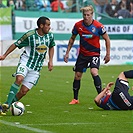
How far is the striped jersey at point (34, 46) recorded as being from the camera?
39.8ft

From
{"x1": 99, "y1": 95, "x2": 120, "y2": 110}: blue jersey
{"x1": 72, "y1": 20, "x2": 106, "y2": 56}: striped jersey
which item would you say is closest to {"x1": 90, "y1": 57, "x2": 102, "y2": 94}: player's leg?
{"x1": 72, "y1": 20, "x2": 106, "y2": 56}: striped jersey

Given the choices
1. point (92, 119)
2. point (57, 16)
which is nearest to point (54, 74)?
point (57, 16)

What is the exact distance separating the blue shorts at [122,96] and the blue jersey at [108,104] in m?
0.11

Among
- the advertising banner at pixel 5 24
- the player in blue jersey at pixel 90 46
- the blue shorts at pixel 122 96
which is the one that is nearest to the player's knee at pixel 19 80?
the blue shorts at pixel 122 96

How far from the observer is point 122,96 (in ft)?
39.4

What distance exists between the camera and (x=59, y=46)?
27781 mm

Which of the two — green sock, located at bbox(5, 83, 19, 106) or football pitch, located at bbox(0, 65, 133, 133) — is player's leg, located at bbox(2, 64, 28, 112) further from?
football pitch, located at bbox(0, 65, 133, 133)

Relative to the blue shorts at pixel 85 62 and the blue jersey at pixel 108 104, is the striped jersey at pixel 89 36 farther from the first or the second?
the blue jersey at pixel 108 104

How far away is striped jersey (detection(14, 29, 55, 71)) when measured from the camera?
12.1 meters

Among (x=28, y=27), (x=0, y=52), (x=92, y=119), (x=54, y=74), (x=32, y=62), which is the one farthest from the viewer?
(x=28, y=27)

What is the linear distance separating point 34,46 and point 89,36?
212 cm

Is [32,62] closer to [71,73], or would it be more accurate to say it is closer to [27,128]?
[27,128]

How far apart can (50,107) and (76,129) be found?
130 inches

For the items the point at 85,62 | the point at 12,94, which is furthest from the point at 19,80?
the point at 85,62
